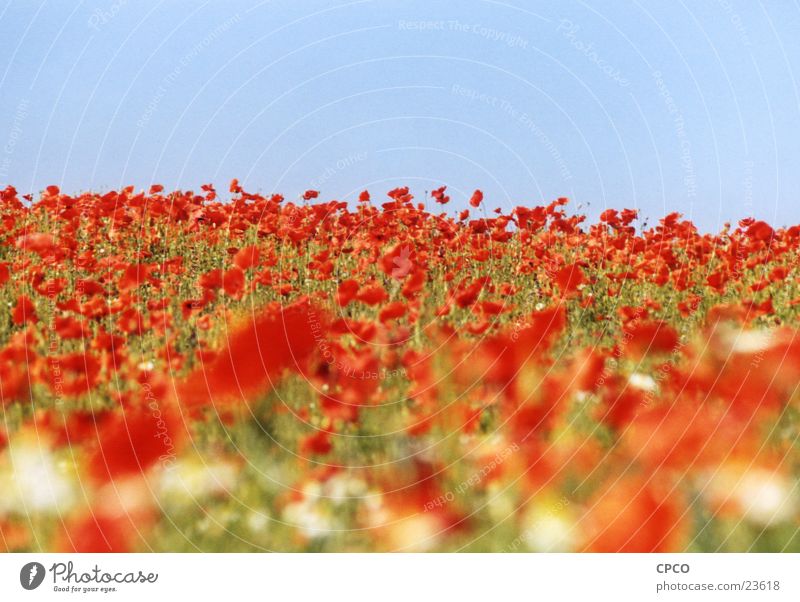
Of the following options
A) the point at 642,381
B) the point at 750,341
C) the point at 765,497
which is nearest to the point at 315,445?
the point at 642,381

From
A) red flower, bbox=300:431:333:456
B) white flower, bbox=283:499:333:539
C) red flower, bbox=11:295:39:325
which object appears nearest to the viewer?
white flower, bbox=283:499:333:539

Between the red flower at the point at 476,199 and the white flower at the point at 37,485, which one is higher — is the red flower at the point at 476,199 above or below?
above

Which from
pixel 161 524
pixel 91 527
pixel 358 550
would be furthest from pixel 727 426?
pixel 91 527

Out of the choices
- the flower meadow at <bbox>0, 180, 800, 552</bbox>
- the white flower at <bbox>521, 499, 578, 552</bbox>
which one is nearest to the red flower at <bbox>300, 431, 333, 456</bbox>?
the flower meadow at <bbox>0, 180, 800, 552</bbox>

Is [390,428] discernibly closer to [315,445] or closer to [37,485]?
[315,445]

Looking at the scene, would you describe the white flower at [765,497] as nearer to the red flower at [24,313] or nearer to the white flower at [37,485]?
the white flower at [37,485]

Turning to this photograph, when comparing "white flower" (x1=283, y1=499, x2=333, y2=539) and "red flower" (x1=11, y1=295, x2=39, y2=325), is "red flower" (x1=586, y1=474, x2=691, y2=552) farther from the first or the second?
"red flower" (x1=11, y1=295, x2=39, y2=325)

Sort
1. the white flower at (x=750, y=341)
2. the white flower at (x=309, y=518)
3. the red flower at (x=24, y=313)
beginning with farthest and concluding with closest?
the red flower at (x=24, y=313)
the white flower at (x=750, y=341)
the white flower at (x=309, y=518)

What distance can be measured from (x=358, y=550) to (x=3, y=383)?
135cm

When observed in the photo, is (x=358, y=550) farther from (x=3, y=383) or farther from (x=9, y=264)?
(x=9, y=264)

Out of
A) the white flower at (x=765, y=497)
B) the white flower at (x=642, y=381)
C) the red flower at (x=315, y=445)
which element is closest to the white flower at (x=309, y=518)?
the red flower at (x=315, y=445)

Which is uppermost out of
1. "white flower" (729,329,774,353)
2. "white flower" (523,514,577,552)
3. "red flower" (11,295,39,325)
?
"red flower" (11,295,39,325)

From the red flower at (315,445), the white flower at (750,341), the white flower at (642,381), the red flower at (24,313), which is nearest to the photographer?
the red flower at (315,445)
